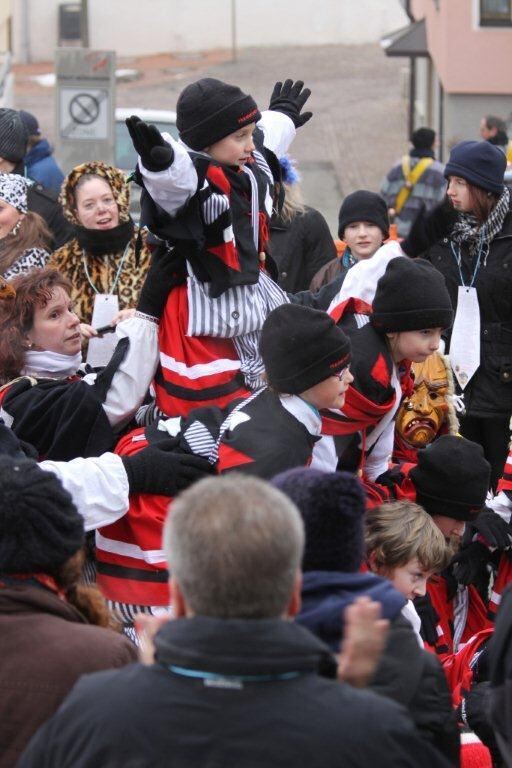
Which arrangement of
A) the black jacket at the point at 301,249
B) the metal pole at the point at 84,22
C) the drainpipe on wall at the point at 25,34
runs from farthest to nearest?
the drainpipe on wall at the point at 25,34 → the metal pole at the point at 84,22 → the black jacket at the point at 301,249

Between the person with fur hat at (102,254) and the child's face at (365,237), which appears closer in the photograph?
the person with fur hat at (102,254)

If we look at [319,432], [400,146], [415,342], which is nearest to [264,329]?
[319,432]

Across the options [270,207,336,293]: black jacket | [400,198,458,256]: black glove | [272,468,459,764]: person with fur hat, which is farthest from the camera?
[270,207,336,293]: black jacket

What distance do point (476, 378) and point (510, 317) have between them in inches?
12.1

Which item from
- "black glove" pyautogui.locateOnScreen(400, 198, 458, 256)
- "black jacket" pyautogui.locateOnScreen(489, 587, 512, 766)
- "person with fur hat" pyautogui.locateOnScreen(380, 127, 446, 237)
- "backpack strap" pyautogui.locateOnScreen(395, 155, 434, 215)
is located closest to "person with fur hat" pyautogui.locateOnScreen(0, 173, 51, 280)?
"black glove" pyautogui.locateOnScreen(400, 198, 458, 256)

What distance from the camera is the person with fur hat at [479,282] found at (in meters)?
5.93

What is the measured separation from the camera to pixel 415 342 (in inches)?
181

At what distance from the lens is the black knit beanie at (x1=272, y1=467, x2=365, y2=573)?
9.31 feet

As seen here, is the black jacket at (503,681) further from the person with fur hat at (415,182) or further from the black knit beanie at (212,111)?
the person with fur hat at (415,182)

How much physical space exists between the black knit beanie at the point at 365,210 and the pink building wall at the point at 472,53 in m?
14.8

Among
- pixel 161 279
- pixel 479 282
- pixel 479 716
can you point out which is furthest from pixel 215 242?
pixel 479 282

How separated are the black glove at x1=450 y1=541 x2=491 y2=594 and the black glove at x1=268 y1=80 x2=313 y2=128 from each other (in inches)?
65.8

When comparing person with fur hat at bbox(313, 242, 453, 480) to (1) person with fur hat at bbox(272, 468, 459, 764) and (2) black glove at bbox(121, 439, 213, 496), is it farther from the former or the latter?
(1) person with fur hat at bbox(272, 468, 459, 764)

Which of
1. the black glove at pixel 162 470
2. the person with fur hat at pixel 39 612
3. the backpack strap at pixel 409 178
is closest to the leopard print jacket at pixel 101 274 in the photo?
the black glove at pixel 162 470
